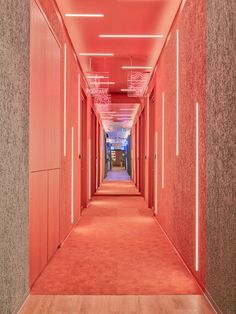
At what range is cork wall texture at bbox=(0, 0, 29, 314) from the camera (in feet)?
8.51

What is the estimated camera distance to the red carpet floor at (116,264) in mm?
3518

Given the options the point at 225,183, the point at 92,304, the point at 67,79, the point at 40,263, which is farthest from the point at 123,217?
the point at 225,183

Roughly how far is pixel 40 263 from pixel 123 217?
3.91 metres

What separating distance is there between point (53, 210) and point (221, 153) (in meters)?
2.37

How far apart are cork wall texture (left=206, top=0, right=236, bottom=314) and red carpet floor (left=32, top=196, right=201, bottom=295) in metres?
0.61

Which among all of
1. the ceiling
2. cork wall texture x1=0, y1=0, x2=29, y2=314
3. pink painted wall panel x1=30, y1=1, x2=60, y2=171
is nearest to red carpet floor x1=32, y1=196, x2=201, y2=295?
cork wall texture x1=0, y1=0, x2=29, y2=314

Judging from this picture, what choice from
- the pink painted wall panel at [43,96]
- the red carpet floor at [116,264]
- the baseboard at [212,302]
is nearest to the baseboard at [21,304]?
the red carpet floor at [116,264]

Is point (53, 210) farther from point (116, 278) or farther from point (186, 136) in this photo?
point (186, 136)

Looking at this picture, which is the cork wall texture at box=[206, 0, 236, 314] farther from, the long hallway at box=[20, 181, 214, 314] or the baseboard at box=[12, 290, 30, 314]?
the baseboard at box=[12, 290, 30, 314]

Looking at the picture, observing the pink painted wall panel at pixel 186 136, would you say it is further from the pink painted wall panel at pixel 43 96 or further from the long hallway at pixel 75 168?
the pink painted wall panel at pixel 43 96

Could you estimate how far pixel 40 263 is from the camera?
12.7 feet

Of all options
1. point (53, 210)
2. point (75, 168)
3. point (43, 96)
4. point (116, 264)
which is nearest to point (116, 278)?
point (116, 264)

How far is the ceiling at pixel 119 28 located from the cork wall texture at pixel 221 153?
2.04m

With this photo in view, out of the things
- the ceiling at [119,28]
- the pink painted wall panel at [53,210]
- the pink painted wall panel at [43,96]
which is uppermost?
the ceiling at [119,28]
